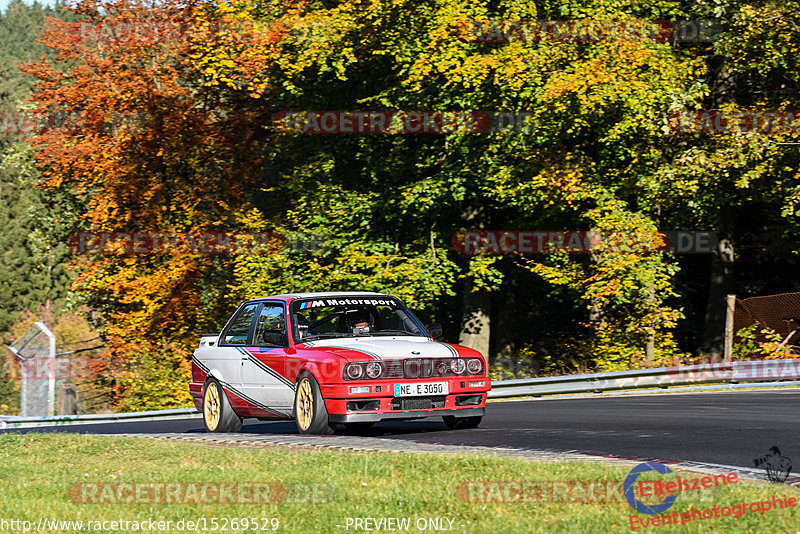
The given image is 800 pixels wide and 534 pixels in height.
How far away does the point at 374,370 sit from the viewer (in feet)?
39.9

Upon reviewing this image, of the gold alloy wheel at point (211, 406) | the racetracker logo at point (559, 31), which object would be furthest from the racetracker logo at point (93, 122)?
the gold alloy wheel at point (211, 406)

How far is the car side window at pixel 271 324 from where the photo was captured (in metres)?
13.2

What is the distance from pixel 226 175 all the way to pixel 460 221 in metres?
7.78

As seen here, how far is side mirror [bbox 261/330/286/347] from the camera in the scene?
42.7ft

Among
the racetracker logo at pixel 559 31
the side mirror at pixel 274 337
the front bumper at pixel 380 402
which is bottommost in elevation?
the front bumper at pixel 380 402

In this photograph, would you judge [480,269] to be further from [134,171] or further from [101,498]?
[101,498]

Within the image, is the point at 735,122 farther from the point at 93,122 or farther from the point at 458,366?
the point at 93,122

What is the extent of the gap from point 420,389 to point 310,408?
52.6 inches

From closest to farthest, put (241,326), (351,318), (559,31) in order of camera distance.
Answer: (351,318), (241,326), (559,31)

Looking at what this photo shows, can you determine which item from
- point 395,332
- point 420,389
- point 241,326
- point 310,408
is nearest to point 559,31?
point 241,326

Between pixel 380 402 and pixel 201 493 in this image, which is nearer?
pixel 201 493

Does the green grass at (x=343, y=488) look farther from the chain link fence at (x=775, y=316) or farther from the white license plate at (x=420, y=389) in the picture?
the chain link fence at (x=775, y=316)

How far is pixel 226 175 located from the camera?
111 ft

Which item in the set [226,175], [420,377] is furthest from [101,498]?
[226,175]
